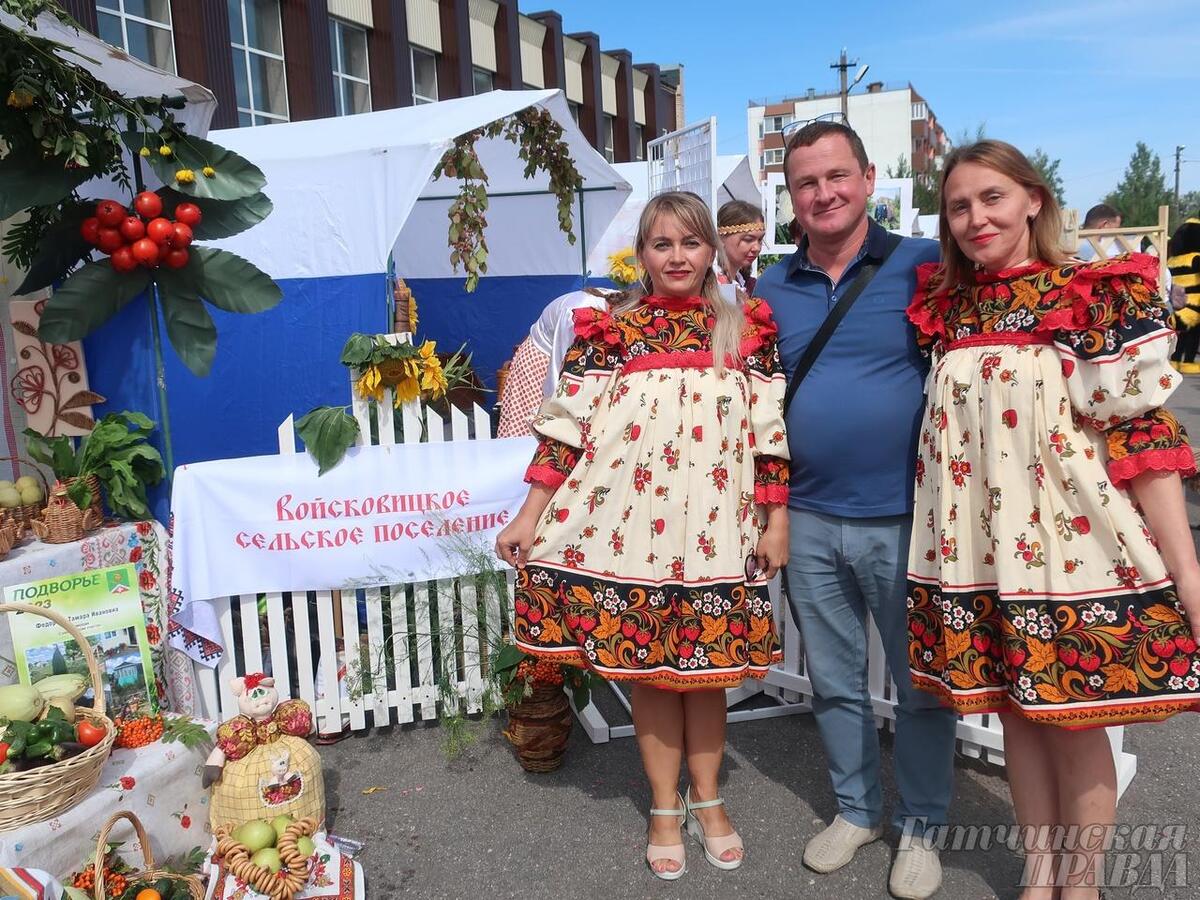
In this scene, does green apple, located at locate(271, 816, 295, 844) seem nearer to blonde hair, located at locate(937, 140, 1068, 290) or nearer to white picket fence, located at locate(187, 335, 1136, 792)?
white picket fence, located at locate(187, 335, 1136, 792)

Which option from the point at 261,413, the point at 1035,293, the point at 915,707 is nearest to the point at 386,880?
the point at 915,707

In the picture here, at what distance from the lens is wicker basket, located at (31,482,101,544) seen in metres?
2.98

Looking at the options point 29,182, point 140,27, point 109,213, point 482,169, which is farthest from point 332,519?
point 140,27

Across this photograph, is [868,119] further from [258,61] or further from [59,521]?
[59,521]

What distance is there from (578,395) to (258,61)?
13.4 metres

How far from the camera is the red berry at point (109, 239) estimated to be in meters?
2.78

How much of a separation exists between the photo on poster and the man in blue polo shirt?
2.04 meters

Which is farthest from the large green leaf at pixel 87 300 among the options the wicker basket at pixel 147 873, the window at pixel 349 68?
the window at pixel 349 68

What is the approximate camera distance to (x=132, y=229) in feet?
9.08

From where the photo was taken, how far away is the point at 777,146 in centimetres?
6500

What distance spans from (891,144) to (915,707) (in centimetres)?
6337

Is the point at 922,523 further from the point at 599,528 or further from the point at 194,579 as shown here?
the point at 194,579

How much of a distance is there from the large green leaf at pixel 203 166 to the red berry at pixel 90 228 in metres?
0.25

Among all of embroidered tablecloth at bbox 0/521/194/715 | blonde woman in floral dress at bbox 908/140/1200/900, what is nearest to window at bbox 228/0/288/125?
embroidered tablecloth at bbox 0/521/194/715
